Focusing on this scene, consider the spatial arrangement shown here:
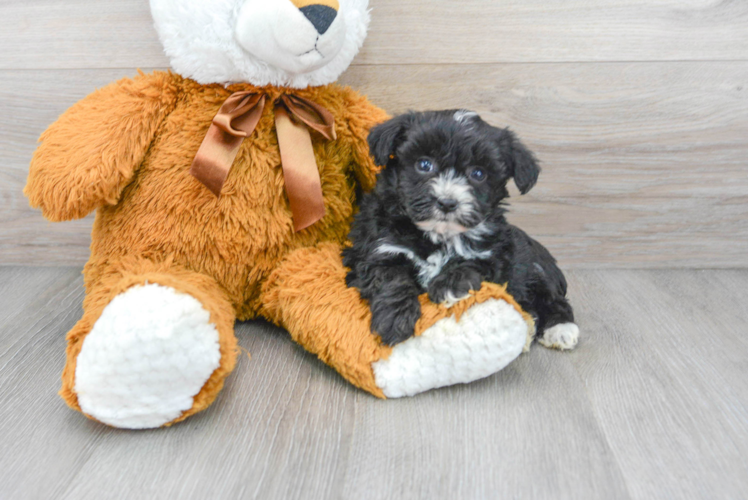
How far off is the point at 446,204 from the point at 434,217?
5 centimetres

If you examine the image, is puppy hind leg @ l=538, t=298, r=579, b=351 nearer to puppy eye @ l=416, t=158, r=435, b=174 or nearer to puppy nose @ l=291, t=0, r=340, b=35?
puppy eye @ l=416, t=158, r=435, b=174

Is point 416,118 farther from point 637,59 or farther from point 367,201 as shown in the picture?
point 637,59

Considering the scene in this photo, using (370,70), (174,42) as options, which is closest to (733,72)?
(370,70)

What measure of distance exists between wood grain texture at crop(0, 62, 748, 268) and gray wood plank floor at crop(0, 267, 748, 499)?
0.50 m

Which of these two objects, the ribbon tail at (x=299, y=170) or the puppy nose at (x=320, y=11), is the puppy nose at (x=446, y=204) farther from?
the puppy nose at (x=320, y=11)

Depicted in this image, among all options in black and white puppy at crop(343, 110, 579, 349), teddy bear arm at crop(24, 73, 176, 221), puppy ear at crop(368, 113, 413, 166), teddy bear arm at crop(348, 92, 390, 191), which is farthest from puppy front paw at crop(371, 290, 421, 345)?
teddy bear arm at crop(24, 73, 176, 221)

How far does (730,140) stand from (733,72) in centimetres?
22

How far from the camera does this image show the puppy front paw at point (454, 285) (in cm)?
130

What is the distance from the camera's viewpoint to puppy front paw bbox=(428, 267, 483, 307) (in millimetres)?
1304

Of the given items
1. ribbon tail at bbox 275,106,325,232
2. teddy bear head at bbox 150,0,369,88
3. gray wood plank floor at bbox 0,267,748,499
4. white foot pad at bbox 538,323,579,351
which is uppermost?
teddy bear head at bbox 150,0,369,88

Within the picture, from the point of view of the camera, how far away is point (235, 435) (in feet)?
3.91

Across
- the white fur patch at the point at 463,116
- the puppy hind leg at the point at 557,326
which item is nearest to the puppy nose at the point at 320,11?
the white fur patch at the point at 463,116

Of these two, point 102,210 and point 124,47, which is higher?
point 124,47

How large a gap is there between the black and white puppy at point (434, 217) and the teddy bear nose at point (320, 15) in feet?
0.86
